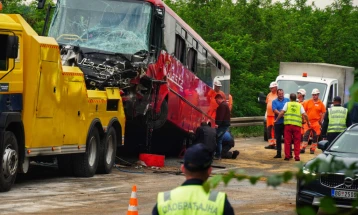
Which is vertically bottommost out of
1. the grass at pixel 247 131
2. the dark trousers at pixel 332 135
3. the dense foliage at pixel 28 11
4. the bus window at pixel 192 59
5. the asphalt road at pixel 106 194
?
the asphalt road at pixel 106 194

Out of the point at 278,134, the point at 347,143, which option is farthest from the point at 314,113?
the point at 347,143

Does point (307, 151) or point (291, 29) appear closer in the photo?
point (307, 151)

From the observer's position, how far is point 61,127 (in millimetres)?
15148

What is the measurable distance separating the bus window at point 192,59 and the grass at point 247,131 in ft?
32.2

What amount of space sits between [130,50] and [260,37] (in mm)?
27075

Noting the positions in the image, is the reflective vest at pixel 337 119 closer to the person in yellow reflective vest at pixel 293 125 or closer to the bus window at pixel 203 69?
the person in yellow reflective vest at pixel 293 125

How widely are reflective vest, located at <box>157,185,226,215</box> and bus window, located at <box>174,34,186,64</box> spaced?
16320 millimetres

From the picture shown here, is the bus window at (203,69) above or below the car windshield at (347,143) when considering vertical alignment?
above

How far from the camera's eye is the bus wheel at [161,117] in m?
19.2

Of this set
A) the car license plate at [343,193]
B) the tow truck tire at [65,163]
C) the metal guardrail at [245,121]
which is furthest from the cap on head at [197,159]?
the metal guardrail at [245,121]

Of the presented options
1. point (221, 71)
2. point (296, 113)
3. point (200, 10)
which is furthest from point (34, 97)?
point (200, 10)

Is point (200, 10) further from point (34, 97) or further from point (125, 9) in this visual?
point (34, 97)

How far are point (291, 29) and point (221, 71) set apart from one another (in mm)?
20927

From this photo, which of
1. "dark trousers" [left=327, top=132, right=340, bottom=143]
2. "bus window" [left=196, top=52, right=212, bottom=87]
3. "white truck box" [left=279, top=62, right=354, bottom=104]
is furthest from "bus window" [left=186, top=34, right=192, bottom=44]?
"white truck box" [left=279, top=62, right=354, bottom=104]
